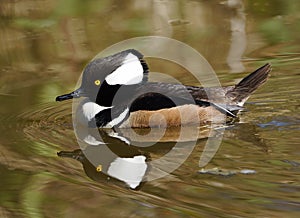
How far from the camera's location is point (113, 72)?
7.94 meters

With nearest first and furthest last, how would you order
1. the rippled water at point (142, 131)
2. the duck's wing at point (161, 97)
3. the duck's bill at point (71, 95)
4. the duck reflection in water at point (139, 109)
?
1. the rippled water at point (142, 131)
2. the duck reflection in water at point (139, 109)
3. the duck's wing at point (161, 97)
4. the duck's bill at point (71, 95)

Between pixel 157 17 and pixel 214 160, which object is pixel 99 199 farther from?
pixel 157 17

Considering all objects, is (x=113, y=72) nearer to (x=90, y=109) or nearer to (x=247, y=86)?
(x=90, y=109)

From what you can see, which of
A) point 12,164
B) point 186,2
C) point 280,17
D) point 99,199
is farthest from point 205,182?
point 186,2

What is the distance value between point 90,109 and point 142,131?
66cm

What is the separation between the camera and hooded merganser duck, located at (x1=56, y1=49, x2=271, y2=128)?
7750 mm

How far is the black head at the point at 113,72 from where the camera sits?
7.89 m

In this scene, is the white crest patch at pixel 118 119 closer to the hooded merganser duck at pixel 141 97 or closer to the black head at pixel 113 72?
the hooded merganser duck at pixel 141 97

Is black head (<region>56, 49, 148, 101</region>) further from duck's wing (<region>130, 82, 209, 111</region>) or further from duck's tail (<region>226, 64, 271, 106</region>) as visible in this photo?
duck's tail (<region>226, 64, 271, 106</region>)

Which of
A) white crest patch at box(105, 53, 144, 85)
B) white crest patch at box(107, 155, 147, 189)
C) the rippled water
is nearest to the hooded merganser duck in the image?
white crest patch at box(105, 53, 144, 85)

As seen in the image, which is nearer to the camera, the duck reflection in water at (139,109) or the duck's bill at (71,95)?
the duck reflection in water at (139,109)

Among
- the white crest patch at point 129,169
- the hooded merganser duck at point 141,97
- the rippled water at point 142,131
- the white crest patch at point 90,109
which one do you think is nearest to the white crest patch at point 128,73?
the hooded merganser duck at point 141,97

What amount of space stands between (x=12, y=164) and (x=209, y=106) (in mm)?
2068

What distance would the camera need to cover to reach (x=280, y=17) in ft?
36.2
